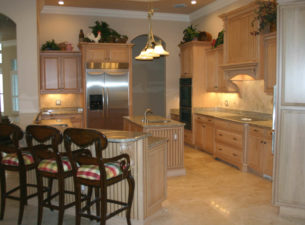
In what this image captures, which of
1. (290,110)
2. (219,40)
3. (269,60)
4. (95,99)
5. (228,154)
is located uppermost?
(219,40)

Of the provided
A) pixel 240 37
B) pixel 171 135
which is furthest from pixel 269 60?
pixel 171 135

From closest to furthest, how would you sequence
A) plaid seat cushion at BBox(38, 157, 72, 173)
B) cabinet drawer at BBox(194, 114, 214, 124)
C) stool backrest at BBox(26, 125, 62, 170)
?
stool backrest at BBox(26, 125, 62, 170), plaid seat cushion at BBox(38, 157, 72, 173), cabinet drawer at BBox(194, 114, 214, 124)

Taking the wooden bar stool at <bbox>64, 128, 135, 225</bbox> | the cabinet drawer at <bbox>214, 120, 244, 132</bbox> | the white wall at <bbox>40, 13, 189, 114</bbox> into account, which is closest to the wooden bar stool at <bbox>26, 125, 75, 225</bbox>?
the wooden bar stool at <bbox>64, 128, 135, 225</bbox>

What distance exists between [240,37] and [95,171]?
4016 mm

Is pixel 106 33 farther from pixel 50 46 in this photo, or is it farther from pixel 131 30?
pixel 50 46

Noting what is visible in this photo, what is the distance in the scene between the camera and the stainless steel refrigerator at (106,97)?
7.20 m

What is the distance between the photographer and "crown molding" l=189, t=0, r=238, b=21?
672 cm

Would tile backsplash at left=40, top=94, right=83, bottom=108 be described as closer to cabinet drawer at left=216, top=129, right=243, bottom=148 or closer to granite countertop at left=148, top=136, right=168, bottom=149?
cabinet drawer at left=216, top=129, right=243, bottom=148

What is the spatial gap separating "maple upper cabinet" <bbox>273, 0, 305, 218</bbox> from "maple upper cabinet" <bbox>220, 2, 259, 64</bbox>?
1786mm

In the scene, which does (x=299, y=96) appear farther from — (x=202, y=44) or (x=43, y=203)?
(x=202, y=44)

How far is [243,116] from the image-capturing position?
618 centimetres

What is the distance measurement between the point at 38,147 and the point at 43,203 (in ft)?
1.89

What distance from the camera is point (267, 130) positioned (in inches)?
189

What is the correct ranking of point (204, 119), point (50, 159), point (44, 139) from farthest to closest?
point (204, 119), point (50, 159), point (44, 139)
